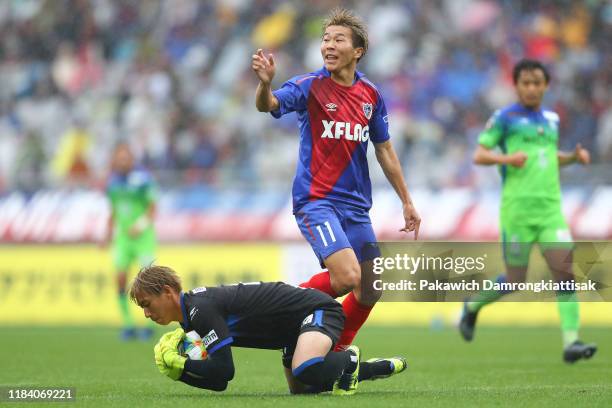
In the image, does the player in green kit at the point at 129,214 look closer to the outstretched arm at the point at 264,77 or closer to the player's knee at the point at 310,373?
the outstretched arm at the point at 264,77

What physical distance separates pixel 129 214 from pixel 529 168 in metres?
6.54

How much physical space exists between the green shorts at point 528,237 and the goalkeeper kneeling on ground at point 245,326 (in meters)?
3.87

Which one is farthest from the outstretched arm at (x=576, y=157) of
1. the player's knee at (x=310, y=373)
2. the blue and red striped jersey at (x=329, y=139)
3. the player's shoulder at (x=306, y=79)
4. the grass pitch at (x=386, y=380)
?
the player's knee at (x=310, y=373)

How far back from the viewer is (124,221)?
50.7 feet

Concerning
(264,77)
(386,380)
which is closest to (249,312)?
(264,77)

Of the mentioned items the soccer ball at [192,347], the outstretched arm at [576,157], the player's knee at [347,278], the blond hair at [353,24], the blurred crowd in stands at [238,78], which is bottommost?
the soccer ball at [192,347]

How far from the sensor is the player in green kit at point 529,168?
10.5 metres

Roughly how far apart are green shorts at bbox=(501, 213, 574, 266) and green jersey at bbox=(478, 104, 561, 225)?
0.18 ft

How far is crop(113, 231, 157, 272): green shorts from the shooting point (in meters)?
15.4

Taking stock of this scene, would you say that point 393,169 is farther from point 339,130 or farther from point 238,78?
point 238,78

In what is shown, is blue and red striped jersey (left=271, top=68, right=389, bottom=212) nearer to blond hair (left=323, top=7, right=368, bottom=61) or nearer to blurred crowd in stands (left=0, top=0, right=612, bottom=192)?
blond hair (left=323, top=7, right=368, bottom=61)

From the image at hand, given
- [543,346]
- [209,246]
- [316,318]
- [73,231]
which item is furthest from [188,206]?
[316,318]

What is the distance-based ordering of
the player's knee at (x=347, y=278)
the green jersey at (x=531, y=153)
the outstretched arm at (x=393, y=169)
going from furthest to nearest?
1. the green jersey at (x=531, y=153)
2. the outstretched arm at (x=393, y=169)
3. the player's knee at (x=347, y=278)

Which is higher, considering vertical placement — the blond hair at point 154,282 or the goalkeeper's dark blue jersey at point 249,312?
the blond hair at point 154,282
